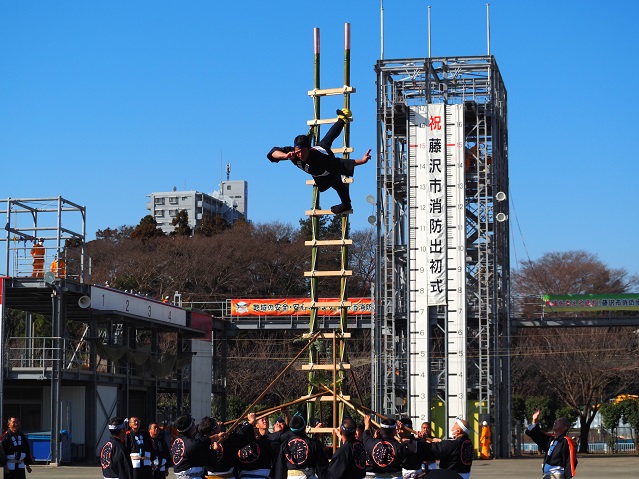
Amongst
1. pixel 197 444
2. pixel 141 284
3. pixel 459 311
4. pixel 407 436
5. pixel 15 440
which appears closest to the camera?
pixel 197 444

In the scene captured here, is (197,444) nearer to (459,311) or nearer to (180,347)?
(459,311)

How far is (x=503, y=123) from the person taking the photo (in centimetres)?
5103

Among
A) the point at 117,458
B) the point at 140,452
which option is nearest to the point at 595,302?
the point at 140,452

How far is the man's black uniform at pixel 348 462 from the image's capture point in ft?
51.4

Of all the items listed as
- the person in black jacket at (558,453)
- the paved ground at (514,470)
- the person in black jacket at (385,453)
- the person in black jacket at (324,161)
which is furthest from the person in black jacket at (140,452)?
the paved ground at (514,470)

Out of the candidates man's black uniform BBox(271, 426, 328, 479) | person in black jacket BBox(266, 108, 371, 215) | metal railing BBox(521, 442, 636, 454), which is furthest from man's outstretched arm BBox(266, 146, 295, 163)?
metal railing BBox(521, 442, 636, 454)

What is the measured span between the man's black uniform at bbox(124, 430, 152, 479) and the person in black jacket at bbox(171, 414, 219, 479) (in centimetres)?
333

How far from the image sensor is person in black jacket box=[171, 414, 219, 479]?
15.2 meters

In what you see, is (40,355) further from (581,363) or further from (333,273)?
(333,273)

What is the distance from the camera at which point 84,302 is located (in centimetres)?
4094

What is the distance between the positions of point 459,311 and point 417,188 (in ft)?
18.5

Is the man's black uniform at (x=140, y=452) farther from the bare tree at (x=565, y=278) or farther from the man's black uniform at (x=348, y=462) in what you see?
the bare tree at (x=565, y=278)

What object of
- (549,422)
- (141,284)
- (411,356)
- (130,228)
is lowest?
(549,422)

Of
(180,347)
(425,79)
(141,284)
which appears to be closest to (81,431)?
(180,347)
